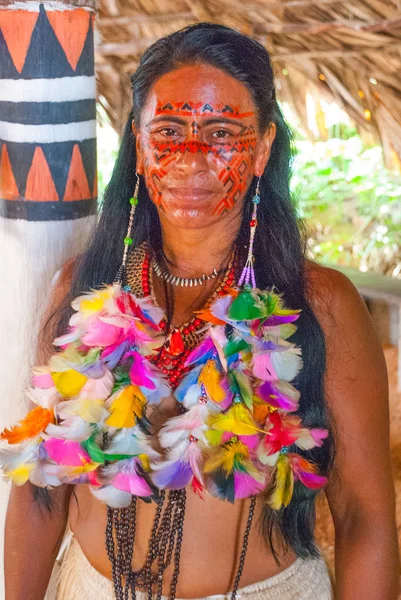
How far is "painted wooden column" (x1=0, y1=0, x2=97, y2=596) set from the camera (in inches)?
83.6

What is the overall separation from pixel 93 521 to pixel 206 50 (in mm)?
1065

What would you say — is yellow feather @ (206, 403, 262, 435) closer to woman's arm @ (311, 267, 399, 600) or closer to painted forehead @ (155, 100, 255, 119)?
woman's arm @ (311, 267, 399, 600)

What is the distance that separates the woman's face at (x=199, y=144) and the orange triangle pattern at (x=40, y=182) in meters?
0.42

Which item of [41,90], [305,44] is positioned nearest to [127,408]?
[41,90]

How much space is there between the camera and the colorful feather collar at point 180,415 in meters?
1.70

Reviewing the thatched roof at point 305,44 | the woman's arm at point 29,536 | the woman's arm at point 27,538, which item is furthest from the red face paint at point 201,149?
the thatched roof at point 305,44

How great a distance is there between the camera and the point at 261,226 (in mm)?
1968

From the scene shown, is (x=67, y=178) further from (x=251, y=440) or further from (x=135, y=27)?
(x=135, y=27)

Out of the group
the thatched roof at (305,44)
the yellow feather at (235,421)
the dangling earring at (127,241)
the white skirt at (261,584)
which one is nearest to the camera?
the yellow feather at (235,421)

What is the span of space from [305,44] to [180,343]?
2551mm

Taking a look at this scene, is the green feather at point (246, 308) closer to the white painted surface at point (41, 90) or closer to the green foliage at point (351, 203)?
the white painted surface at point (41, 90)

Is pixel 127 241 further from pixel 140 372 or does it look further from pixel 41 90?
pixel 41 90

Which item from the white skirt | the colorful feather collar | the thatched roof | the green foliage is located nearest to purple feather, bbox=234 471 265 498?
the colorful feather collar

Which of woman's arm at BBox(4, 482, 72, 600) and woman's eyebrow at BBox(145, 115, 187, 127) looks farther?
woman's arm at BBox(4, 482, 72, 600)
